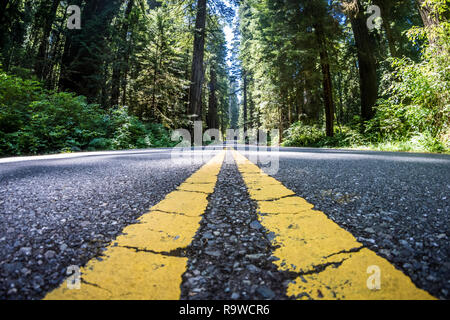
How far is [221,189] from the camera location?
1.59 metres

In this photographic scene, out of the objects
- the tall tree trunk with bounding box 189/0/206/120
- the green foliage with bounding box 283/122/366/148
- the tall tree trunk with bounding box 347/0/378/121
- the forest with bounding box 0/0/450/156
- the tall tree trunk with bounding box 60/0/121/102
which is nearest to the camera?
the forest with bounding box 0/0/450/156

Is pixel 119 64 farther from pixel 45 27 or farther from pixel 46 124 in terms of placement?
pixel 46 124

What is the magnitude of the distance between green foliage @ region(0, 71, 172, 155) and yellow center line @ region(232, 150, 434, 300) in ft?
18.9

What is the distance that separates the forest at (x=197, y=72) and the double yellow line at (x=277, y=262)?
545 cm

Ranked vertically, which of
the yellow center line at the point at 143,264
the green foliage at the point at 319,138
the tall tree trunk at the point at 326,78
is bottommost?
the yellow center line at the point at 143,264

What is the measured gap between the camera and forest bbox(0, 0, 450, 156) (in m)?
5.04

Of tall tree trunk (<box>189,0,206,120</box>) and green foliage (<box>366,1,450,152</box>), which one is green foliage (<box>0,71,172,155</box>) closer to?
tall tree trunk (<box>189,0,206,120</box>)

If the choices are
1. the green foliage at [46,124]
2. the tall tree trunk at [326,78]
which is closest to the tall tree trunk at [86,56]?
the green foliage at [46,124]

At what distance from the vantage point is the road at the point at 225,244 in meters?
0.53

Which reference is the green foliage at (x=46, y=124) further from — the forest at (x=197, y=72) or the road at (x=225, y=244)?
the road at (x=225, y=244)

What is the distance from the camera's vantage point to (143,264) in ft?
2.04

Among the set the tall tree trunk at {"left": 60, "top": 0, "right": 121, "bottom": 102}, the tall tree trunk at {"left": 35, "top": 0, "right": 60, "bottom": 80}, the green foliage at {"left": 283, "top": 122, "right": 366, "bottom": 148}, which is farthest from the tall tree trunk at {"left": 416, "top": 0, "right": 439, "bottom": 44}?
the tall tree trunk at {"left": 35, "top": 0, "right": 60, "bottom": 80}

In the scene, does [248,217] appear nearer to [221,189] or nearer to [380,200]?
[221,189]
